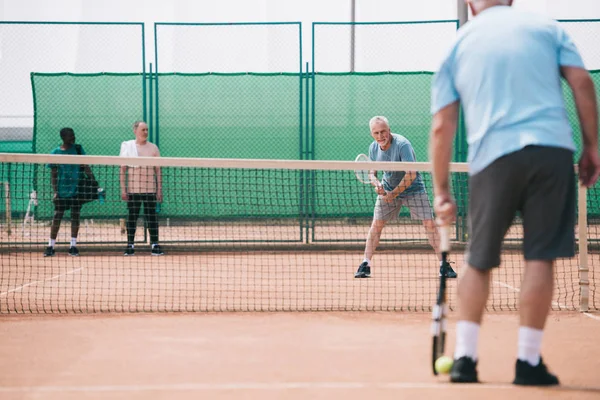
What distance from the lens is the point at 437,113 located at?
11.8 ft

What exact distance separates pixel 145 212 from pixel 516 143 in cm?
816

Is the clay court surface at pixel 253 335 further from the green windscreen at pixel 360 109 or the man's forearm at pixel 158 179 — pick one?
the green windscreen at pixel 360 109

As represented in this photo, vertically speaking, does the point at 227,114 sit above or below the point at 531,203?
above

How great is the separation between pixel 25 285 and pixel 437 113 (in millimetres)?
5619

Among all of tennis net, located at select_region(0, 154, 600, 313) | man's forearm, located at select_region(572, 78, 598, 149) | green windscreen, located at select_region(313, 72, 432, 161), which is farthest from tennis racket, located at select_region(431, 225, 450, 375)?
green windscreen, located at select_region(313, 72, 432, 161)

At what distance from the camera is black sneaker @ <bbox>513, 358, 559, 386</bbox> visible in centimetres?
361

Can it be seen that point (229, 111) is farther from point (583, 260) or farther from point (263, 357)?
point (263, 357)

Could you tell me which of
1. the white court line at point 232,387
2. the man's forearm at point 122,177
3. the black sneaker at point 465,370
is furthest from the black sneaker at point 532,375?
the man's forearm at point 122,177

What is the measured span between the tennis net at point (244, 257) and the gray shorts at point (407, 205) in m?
0.04

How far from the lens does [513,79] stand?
11.3 ft

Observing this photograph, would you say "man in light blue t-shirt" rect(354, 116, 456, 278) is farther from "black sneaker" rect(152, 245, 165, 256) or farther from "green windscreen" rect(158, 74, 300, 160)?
"green windscreen" rect(158, 74, 300, 160)

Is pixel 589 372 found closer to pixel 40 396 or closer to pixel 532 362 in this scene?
pixel 532 362

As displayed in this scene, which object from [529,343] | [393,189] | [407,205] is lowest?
[529,343]

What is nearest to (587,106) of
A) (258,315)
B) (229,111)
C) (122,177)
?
(258,315)
